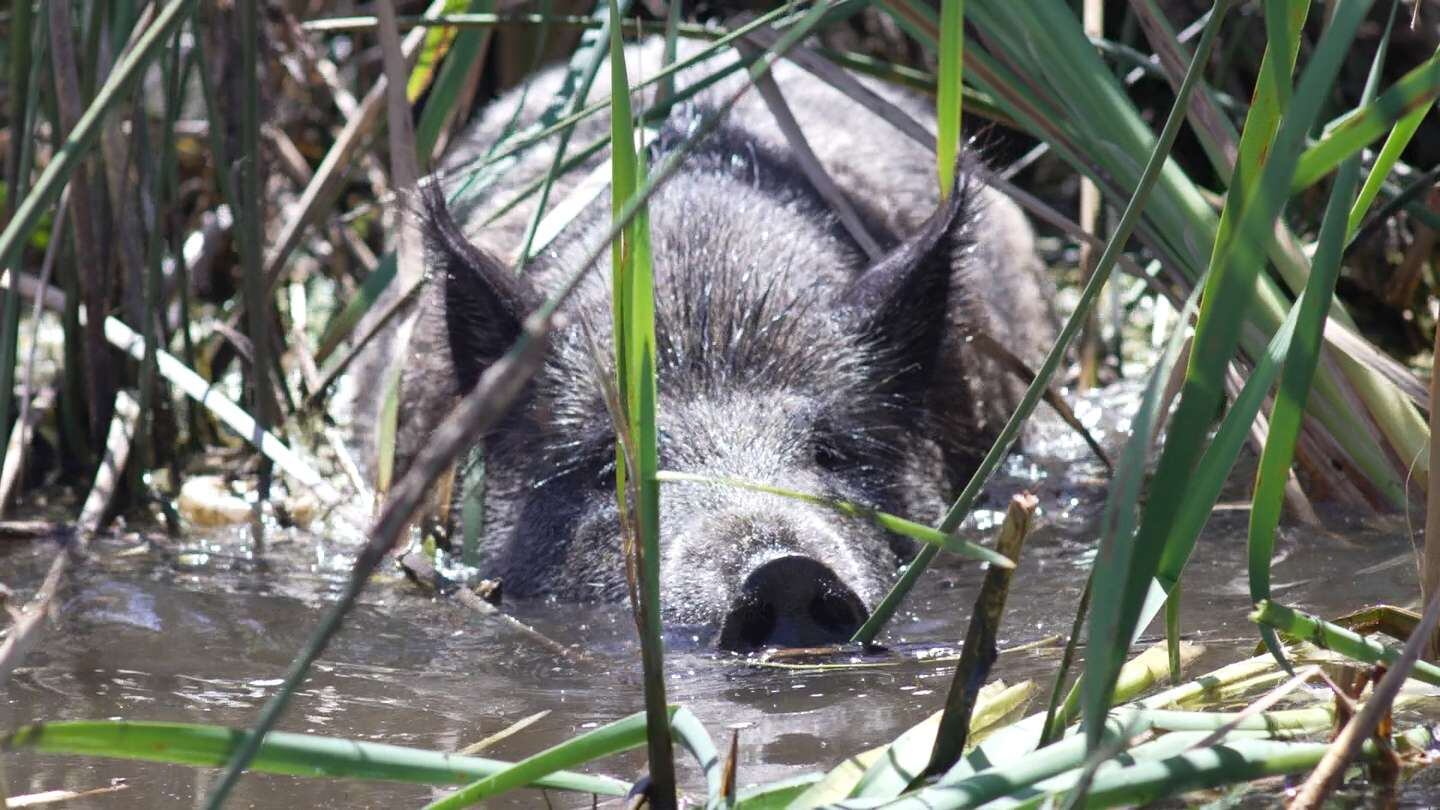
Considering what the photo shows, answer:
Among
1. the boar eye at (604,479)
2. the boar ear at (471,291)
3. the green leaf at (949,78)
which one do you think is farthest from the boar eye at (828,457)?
the green leaf at (949,78)

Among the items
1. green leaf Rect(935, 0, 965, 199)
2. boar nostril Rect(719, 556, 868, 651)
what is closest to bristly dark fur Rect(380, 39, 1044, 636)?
boar nostril Rect(719, 556, 868, 651)

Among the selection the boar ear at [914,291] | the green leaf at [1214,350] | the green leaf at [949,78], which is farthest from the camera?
the boar ear at [914,291]

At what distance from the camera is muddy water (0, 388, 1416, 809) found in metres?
2.06

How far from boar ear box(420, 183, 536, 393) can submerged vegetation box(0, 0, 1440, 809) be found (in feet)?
0.35

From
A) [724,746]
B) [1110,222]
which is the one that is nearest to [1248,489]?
[1110,222]

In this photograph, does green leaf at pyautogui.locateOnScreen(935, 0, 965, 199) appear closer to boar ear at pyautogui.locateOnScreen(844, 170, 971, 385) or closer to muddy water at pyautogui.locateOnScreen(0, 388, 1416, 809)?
muddy water at pyautogui.locateOnScreen(0, 388, 1416, 809)

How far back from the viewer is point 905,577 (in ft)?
6.05

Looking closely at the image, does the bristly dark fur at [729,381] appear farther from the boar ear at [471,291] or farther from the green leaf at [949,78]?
the green leaf at [949,78]

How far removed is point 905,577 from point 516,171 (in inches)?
113

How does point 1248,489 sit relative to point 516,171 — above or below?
below

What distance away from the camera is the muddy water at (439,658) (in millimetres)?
2064

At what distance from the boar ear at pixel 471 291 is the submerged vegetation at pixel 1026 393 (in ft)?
0.35

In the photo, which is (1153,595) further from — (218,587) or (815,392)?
(218,587)

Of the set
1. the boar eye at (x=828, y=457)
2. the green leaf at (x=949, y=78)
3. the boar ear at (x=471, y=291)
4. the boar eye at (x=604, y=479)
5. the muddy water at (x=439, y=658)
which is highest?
the green leaf at (x=949, y=78)
